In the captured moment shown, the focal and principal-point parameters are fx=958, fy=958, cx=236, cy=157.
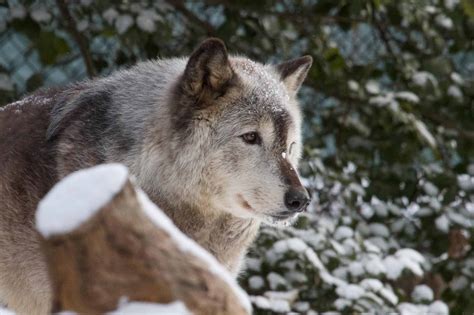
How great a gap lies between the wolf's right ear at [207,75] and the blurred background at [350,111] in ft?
6.15

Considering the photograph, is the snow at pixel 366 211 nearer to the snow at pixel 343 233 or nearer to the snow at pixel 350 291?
the snow at pixel 343 233

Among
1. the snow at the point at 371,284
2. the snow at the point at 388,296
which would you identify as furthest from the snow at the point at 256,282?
the snow at the point at 388,296

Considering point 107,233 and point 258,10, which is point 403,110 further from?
point 107,233

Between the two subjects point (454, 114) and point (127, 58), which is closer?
point (127, 58)

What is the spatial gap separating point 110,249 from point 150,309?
13 cm

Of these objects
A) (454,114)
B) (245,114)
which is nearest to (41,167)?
(245,114)

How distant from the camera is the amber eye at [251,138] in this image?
330cm

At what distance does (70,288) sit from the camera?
1699 millimetres

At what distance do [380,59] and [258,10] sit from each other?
1.30 meters

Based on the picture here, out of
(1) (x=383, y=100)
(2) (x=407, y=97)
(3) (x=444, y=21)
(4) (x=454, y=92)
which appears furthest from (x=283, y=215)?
(3) (x=444, y=21)

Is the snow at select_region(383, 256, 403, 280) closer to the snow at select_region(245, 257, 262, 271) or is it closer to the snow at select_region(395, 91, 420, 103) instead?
the snow at select_region(245, 257, 262, 271)

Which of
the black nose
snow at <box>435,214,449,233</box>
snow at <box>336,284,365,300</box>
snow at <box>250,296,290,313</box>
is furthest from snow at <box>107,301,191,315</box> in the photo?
snow at <box>435,214,449,233</box>

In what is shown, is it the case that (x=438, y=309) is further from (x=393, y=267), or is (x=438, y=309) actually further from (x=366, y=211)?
Result: (x=366, y=211)

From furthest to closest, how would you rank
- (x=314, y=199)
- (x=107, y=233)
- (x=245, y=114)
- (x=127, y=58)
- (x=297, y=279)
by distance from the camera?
(x=314, y=199) < (x=127, y=58) < (x=297, y=279) < (x=245, y=114) < (x=107, y=233)
